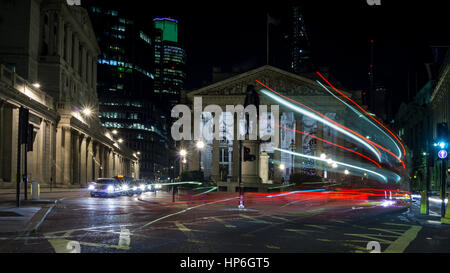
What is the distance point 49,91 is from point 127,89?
349ft

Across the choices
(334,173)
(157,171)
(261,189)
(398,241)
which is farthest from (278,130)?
(157,171)

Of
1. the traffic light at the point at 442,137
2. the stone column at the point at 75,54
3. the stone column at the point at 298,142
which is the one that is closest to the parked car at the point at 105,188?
the traffic light at the point at 442,137

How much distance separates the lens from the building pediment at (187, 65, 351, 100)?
85438mm

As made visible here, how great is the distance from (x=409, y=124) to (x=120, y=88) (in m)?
99.7

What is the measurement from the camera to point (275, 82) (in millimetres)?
86438

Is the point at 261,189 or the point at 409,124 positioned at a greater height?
the point at 409,124

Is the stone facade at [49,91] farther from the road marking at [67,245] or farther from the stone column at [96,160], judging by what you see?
the road marking at [67,245]

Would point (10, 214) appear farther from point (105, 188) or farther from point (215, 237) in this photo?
point (105, 188)

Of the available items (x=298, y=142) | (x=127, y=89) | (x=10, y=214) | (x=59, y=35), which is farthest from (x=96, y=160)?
(x=127, y=89)

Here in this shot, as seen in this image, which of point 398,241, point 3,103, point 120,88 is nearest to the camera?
point 398,241

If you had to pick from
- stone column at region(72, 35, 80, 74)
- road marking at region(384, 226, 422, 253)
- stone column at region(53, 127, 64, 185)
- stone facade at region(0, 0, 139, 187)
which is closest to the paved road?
road marking at region(384, 226, 422, 253)

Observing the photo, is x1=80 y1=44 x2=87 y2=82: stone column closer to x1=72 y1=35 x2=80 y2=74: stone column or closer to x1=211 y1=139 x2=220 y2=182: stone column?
x1=72 y1=35 x2=80 y2=74: stone column
